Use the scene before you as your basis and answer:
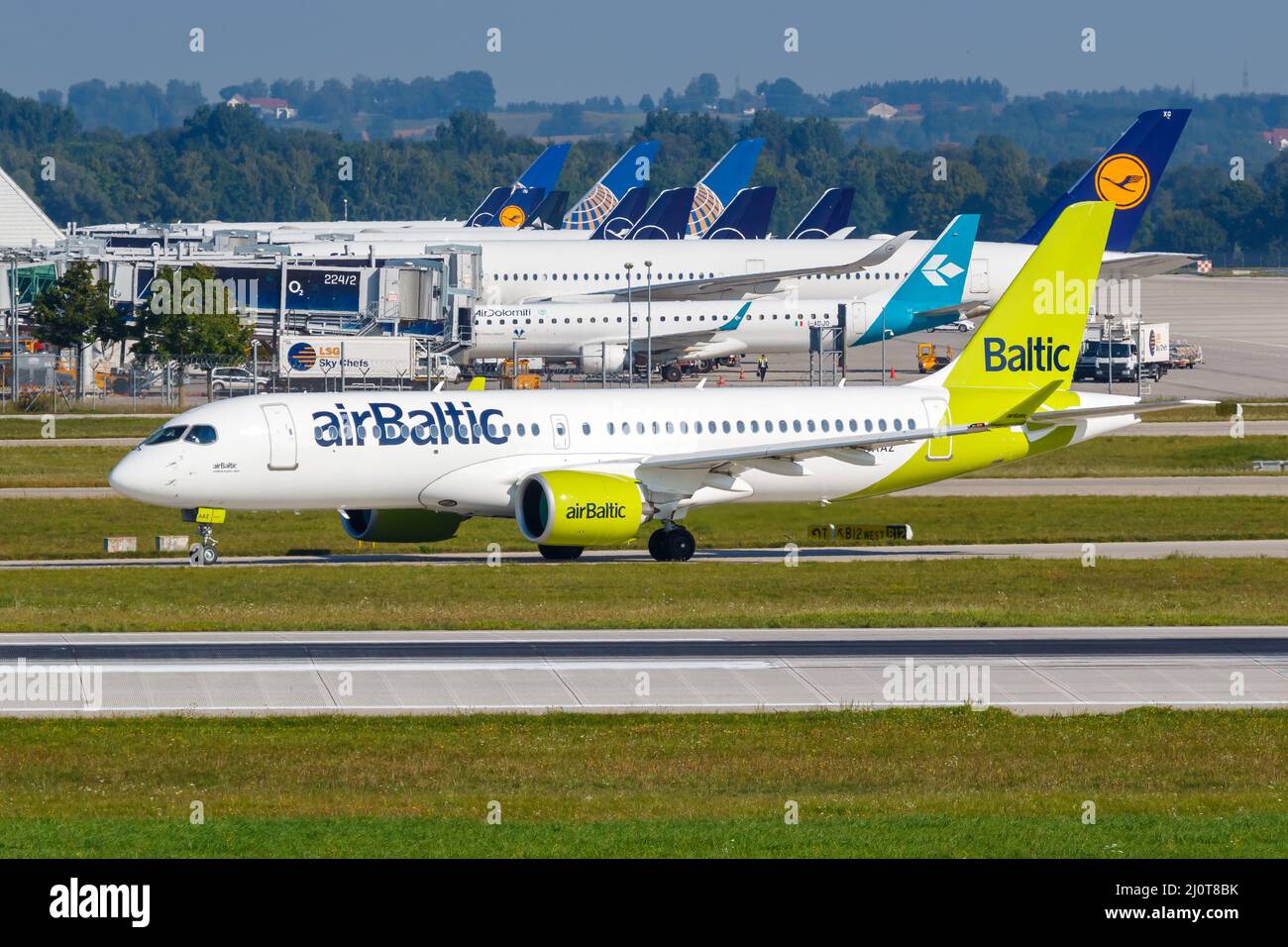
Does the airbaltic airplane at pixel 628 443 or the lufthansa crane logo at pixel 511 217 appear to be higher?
the lufthansa crane logo at pixel 511 217

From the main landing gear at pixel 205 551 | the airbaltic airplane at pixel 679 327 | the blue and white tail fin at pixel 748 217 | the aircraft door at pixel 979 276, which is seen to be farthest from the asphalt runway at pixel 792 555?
the blue and white tail fin at pixel 748 217

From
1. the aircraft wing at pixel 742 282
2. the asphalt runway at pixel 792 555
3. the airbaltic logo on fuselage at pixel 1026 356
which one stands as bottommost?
the asphalt runway at pixel 792 555

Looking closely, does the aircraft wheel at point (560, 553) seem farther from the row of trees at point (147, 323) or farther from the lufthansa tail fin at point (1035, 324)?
the row of trees at point (147, 323)

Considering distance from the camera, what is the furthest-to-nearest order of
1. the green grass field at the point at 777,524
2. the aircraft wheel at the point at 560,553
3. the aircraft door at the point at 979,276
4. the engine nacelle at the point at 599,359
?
1. the aircraft door at the point at 979,276
2. the engine nacelle at the point at 599,359
3. the green grass field at the point at 777,524
4. the aircraft wheel at the point at 560,553

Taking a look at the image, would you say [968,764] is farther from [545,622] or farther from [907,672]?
[545,622]

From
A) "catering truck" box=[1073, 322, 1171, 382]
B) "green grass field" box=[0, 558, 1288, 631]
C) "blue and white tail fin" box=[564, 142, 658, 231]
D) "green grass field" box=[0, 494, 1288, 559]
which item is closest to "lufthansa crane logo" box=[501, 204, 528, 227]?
"blue and white tail fin" box=[564, 142, 658, 231]

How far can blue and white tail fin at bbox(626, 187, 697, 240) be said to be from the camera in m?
149

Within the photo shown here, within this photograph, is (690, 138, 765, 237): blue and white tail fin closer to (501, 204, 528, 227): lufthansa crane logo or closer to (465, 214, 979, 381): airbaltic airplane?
(501, 204, 528, 227): lufthansa crane logo

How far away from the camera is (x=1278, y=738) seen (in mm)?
26703

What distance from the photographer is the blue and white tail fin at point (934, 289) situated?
106562 mm

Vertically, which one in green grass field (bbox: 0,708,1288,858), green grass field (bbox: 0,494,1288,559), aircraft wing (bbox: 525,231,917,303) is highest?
aircraft wing (bbox: 525,231,917,303)

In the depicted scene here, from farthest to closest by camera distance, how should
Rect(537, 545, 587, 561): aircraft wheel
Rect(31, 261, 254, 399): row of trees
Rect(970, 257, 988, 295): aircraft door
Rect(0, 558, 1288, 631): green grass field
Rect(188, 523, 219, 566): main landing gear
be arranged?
1. Rect(970, 257, 988, 295): aircraft door
2. Rect(31, 261, 254, 399): row of trees
3. Rect(537, 545, 587, 561): aircraft wheel
4. Rect(188, 523, 219, 566): main landing gear
5. Rect(0, 558, 1288, 631): green grass field

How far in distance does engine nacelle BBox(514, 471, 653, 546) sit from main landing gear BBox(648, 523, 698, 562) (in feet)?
4.44

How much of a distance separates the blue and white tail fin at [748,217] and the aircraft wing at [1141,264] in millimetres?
37944
